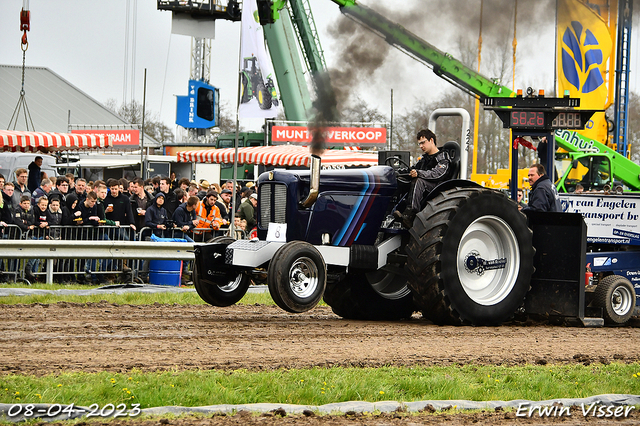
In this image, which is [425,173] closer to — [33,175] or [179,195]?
[179,195]

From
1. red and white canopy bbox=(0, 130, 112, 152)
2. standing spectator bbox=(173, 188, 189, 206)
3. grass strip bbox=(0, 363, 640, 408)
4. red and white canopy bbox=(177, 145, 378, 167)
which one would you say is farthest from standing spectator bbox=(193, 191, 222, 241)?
grass strip bbox=(0, 363, 640, 408)

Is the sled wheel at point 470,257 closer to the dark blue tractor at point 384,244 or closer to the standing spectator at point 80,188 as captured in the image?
the dark blue tractor at point 384,244

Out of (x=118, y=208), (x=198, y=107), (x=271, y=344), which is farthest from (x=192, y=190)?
(x=198, y=107)

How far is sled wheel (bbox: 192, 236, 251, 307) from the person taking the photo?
8898 mm

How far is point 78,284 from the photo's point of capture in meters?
13.6

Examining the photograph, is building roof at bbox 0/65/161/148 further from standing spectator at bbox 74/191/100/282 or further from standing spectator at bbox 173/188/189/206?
standing spectator at bbox 74/191/100/282

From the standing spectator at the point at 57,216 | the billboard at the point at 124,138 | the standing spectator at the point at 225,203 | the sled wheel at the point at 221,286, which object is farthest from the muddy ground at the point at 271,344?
the billboard at the point at 124,138

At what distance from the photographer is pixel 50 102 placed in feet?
163

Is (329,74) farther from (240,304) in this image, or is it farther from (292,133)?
(292,133)

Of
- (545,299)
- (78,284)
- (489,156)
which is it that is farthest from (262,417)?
(489,156)

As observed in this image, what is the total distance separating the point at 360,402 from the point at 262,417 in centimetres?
67

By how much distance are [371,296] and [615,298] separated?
322 cm

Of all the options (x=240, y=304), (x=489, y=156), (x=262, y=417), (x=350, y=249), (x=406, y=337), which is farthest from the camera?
(x=489, y=156)

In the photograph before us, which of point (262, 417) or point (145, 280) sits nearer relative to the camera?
point (262, 417)
